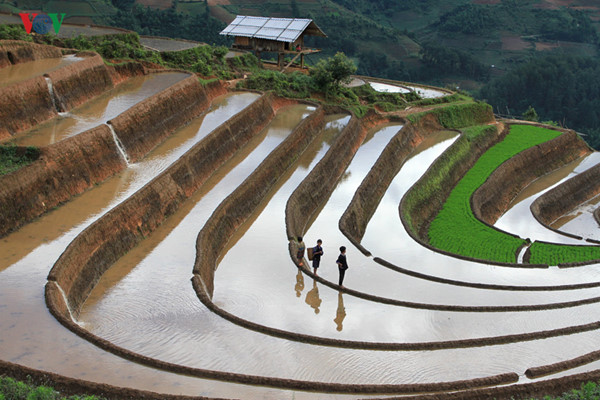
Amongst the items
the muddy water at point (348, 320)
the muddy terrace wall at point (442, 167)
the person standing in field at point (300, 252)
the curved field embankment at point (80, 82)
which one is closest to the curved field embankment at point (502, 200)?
the muddy terrace wall at point (442, 167)

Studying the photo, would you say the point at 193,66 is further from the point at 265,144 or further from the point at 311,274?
the point at 311,274

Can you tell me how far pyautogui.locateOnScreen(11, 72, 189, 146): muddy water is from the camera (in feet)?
60.9

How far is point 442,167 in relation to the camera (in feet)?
85.0

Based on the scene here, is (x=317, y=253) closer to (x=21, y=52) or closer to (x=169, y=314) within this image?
(x=169, y=314)

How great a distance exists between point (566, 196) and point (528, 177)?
1.92 metres

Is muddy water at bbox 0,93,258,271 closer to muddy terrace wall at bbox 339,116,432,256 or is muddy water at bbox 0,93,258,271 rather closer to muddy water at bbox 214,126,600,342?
muddy water at bbox 214,126,600,342

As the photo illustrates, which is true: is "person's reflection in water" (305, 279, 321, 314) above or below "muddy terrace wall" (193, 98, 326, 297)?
below

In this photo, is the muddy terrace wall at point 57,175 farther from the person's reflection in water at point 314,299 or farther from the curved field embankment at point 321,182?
the person's reflection in water at point 314,299

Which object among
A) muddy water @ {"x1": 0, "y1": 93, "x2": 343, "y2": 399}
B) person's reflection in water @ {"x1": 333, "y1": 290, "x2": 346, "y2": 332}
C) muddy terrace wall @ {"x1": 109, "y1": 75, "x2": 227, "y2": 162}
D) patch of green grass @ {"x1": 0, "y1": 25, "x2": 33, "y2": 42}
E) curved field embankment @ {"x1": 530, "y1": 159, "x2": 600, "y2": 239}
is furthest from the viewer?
curved field embankment @ {"x1": 530, "y1": 159, "x2": 600, "y2": 239}

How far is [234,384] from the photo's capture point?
31.7 feet

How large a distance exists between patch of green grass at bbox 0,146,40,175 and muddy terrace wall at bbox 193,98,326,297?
4729 mm

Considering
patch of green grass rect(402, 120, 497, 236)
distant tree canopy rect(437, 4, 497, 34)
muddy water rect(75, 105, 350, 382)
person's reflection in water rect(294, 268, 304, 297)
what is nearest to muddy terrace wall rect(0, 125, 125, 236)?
muddy water rect(75, 105, 350, 382)

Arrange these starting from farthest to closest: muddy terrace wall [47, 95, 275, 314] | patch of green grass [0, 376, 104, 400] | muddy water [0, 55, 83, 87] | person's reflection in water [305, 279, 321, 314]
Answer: muddy water [0, 55, 83, 87] → person's reflection in water [305, 279, 321, 314] → muddy terrace wall [47, 95, 275, 314] → patch of green grass [0, 376, 104, 400]

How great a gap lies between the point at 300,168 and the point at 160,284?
10.1m
